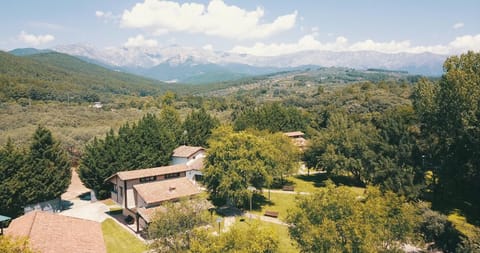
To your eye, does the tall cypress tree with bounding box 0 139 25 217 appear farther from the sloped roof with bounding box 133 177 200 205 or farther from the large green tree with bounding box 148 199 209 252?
the large green tree with bounding box 148 199 209 252

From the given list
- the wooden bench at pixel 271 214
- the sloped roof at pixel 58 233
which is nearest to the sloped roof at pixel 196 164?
the wooden bench at pixel 271 214

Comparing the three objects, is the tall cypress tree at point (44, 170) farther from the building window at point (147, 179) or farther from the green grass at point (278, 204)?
the green grass at point (278, 204)

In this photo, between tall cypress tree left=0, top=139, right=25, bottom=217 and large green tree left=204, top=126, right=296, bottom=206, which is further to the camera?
large green tree left=204, top=126, right=296, bottom=206

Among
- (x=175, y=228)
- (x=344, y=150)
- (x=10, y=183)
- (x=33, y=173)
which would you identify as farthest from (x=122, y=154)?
(x=344, y=150)

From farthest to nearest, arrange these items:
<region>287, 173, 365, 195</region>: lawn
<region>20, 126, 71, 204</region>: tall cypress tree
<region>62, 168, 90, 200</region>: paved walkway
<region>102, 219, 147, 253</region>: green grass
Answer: <region>287, 173, 365, 195</region>: lawn → <region>62, 168, 90, 200</region>: paved walkway → <region>20, 126, 71, 204</region>: tall cypress tree → <region>102, 219, 147, 253</region>: green grass

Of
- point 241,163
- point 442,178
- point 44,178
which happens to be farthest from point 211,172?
point 442,178

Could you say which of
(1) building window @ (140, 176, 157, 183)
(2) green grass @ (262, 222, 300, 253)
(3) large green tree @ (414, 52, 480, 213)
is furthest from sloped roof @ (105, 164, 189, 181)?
(3) large green tree @ (414, 52, 480, 213)

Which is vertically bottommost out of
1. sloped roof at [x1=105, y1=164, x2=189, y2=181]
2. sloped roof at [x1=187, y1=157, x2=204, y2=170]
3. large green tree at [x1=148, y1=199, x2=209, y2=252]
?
sloped roof at [x1=187, y1=157, x2=204, y2=170]

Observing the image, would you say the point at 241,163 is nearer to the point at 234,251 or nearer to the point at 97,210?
the point at 97,210
